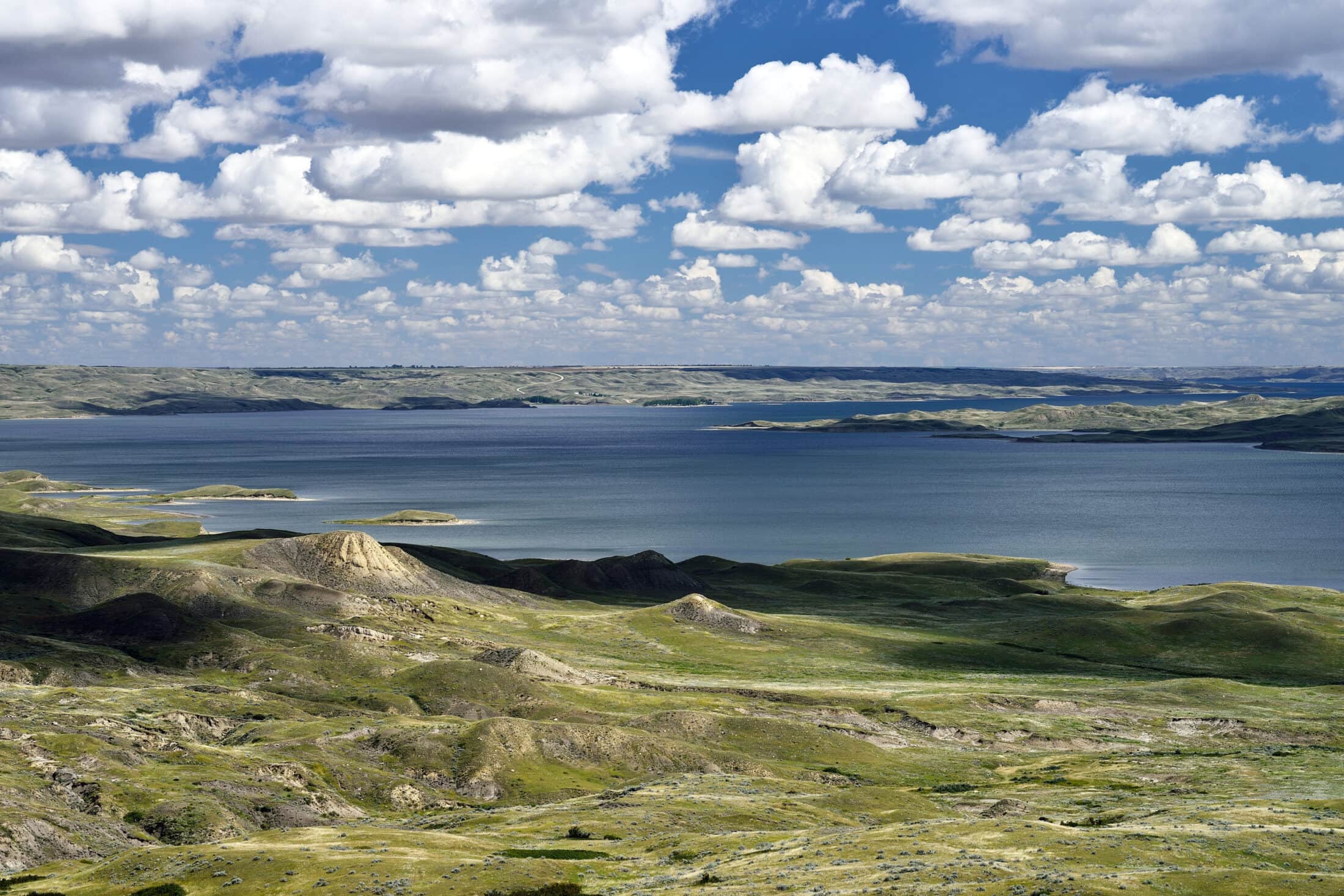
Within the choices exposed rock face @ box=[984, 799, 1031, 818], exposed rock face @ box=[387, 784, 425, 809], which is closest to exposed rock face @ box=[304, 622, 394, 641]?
exposed rock face @ box=[387, 784, 425, 809]

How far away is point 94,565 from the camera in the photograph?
17475 cm

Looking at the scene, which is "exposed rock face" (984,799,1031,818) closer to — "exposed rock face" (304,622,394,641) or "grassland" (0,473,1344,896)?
"grassland" (0,473,1344,896)

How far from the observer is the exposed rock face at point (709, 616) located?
17862cm

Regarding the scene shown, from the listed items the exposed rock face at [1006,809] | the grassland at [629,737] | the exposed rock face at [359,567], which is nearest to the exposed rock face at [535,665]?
the grassland at [629,737]

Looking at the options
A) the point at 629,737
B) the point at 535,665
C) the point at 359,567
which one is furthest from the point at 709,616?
the point at 629,737

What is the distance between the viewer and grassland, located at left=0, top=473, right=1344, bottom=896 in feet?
222

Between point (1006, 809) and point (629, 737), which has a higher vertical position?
point (1006, 809)

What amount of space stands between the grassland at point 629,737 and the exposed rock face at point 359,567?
0.49 metres

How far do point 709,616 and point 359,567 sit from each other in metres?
53.0

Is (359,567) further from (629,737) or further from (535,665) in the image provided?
(629,737)

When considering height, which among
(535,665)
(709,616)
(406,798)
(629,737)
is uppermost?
(629,737)

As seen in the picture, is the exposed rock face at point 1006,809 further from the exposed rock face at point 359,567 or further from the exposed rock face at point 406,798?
the exposed rock face at point 359,567

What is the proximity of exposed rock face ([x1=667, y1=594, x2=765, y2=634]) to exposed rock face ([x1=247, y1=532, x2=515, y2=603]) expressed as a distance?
29200 mm

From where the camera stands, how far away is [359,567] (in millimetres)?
190375
